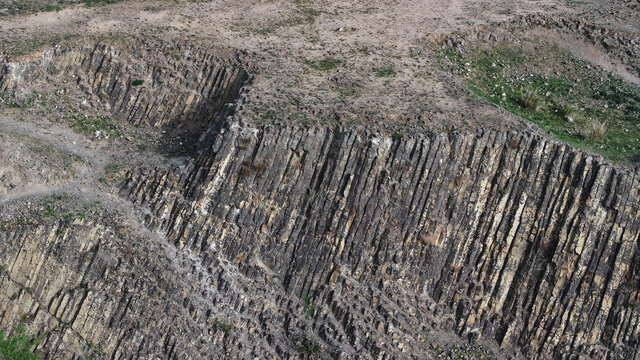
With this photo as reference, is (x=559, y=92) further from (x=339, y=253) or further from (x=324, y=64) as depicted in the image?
(x=339, y=253)

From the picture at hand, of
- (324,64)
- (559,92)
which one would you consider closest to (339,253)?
(324,64)

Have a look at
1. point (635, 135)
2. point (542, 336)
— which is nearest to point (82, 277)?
point (542, 336)

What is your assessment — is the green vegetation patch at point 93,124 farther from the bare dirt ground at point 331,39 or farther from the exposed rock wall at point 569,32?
the exposed rock wall at point 569,32

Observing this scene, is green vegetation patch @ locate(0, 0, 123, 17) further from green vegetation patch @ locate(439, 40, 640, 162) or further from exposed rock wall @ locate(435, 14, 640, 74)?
green vegetation patch @ locate(439, 40, 640, 162)

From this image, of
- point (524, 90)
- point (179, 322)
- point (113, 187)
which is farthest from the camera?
point (524, 90)

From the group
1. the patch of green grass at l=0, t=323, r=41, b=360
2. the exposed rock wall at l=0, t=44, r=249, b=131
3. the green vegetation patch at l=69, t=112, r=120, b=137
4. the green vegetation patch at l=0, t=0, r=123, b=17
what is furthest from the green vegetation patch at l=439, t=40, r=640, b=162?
the patch of green grass at l=0, t=323, r=41, b=360

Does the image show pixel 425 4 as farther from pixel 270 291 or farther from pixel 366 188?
pixel 270 291
